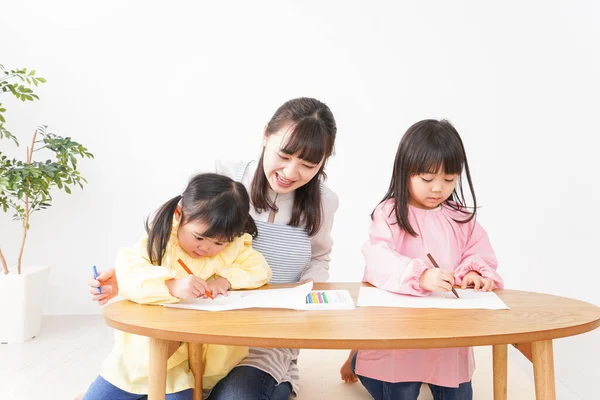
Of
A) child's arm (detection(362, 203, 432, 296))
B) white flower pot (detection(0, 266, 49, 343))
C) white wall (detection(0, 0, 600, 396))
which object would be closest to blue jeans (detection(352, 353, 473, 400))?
child's arm (detection(362, 203, 432, 296))

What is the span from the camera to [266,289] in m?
1.50

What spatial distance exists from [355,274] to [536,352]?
218 centimetres

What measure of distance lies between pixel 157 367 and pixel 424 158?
3.09 feet

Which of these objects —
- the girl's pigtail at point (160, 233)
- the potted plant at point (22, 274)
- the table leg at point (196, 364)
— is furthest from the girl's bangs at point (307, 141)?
the potted plant at point (22, 274)

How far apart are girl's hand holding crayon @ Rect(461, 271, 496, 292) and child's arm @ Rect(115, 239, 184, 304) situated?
0.77 m

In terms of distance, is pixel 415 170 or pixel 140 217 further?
pixel 140 217

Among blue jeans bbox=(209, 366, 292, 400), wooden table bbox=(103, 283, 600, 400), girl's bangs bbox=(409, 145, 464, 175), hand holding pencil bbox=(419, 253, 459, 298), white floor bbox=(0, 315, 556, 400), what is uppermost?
girl's bangs bbox=(409, 145, 464, 175)

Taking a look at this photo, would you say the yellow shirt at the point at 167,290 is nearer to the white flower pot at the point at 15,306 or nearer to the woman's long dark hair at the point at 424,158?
the woman's long dark hair at the point at 424,158

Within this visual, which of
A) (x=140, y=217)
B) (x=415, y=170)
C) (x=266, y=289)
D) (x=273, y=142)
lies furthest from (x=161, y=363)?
(x=140, y=217)

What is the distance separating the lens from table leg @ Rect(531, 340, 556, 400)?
1.19m

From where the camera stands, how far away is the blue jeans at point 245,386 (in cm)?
151

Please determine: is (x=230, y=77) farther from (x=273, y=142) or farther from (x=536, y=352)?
(x=536, y=352)

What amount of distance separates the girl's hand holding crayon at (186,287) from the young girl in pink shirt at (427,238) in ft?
1.71

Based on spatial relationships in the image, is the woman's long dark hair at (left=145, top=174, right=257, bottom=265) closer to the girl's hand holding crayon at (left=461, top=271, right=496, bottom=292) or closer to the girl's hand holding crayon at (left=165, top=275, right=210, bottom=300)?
the girl's hand holding crayon at (left=165, top=275, right=210, bottom=300)
